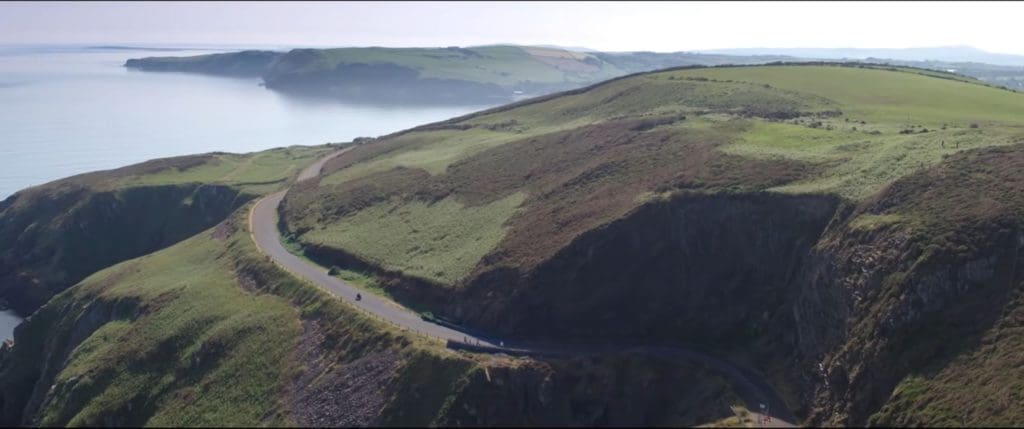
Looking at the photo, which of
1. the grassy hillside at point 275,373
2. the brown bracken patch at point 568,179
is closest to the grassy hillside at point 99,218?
the brown bracken patch at point 568,179

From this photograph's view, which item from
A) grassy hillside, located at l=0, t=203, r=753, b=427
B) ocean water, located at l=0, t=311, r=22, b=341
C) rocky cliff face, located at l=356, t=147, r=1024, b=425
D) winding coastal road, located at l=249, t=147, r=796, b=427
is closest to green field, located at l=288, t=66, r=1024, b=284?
rocky cliff face, located at l=356, t=147, r=1024, b=425

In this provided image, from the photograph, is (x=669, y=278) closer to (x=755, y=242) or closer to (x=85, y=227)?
(x=755, y=242)

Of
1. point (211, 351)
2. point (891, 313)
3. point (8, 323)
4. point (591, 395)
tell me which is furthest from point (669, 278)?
point (8, 323)

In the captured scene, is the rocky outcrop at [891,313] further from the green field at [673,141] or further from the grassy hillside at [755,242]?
the green field at [673,141]

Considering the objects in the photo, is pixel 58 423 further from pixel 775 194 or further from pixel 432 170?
pixel 775 194

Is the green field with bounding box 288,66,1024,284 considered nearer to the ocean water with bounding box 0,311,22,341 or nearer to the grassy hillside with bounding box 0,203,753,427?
the grassy hillside with bounding box 0,203,753,427

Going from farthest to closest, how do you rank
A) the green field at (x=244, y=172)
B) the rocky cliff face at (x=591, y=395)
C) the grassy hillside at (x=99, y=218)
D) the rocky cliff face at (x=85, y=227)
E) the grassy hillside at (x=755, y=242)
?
the green field at (x=244, y=172) < the grassy hillside at (x=99, y=218) < the rocky cliff face at (x=85, y=227) < the rocky cliff face at (x=591, y=395) < the grassy hillside at (x=755, y=242)

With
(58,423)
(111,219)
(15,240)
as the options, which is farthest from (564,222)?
(15,240)
